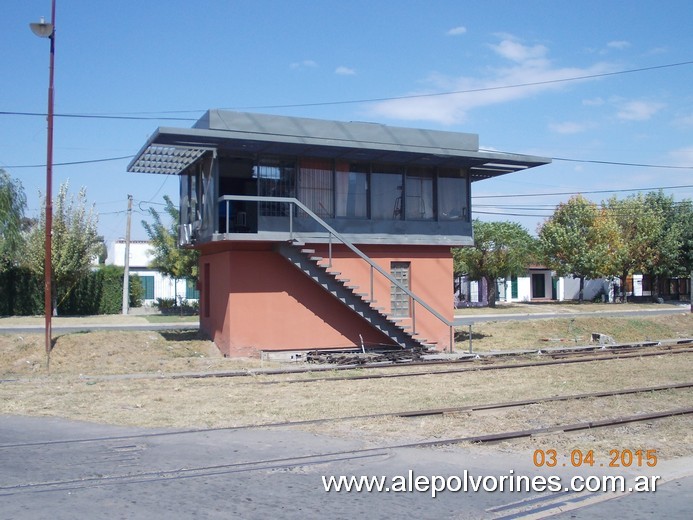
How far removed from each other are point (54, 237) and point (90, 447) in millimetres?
31092

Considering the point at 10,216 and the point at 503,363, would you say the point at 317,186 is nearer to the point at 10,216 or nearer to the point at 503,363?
the point at 503,363

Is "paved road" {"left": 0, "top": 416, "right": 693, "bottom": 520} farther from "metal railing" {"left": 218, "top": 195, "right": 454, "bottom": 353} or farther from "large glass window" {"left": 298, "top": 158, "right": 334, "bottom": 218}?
"large glass window" {"left": 298, "top": 158, "right": 334, "bottom": 218}

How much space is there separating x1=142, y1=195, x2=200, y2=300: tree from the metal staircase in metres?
20.3

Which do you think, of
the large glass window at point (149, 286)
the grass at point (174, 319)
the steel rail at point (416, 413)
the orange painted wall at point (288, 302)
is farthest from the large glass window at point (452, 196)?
the large glass window at point (149, 286)

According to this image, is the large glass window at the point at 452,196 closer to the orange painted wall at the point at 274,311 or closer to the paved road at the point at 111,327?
the orange painted wall at the point at 274,311

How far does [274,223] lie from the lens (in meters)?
20.9

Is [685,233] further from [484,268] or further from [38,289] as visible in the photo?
[38,289]

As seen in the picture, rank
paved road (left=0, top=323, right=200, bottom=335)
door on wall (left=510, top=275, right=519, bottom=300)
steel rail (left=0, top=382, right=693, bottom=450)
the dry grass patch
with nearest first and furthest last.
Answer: steel rail (left=0, top=382, right=693, bottom=450), the dry grass patch, paved road (left=0, top=323, right=200, bottom=335), door on wall (left=510, top=275, right=519, bottom=300)

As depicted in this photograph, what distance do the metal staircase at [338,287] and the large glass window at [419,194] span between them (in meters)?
3.53

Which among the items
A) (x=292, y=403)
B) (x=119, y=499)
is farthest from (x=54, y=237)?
(x=119, y=499)

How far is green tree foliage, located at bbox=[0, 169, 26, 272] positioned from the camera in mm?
34438

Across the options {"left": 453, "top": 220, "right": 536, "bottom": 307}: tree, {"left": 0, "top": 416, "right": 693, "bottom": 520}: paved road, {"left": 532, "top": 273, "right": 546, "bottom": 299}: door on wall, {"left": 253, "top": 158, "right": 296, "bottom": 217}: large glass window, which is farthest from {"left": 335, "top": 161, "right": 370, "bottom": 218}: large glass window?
{"left": 532, "top": 273, "right": 546, "bottom": 299}: door on wall

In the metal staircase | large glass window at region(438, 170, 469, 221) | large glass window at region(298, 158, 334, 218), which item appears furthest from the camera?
large glass window at region(438, 170, 469, 221)

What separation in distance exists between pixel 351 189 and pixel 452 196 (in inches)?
144
